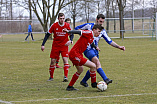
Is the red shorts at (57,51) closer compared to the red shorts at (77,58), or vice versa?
the red shorts at (77,58)

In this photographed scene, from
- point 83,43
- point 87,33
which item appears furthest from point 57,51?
point 87,33

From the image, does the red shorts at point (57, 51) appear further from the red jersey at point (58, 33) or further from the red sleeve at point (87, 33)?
the red sleeve at point (87, 33)

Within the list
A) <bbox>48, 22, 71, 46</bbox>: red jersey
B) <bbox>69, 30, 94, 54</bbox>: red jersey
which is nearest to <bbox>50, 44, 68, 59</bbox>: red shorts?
<bbox>48, 22, 71, 46</bbox>: red jersey

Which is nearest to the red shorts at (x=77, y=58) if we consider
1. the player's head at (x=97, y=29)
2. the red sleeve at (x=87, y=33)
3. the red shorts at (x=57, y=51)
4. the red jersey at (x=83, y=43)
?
the red jersey at (x=83, y=43)

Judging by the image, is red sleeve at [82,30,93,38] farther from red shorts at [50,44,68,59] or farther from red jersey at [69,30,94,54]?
red shorts at [50,44,68,59]

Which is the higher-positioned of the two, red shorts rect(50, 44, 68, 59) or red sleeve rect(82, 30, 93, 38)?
red sleeve rect(82, 30, 93, 38)

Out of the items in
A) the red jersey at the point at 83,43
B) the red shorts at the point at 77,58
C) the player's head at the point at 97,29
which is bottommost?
the red shorts at the point at 77,58

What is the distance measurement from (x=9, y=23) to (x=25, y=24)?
2.62 metres

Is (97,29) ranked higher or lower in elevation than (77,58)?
higher

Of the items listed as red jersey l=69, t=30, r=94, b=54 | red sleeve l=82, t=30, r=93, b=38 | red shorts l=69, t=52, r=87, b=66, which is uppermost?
red sleeve l=82, t=30, r=93, b=38

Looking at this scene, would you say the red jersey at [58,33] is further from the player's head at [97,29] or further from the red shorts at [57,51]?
the player's head at [97,29]

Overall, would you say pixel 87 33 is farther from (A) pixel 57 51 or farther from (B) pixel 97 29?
(A) pixel 57 51

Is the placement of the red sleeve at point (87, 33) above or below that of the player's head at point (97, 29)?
below

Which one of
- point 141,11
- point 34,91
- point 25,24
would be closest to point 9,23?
point 25,24
